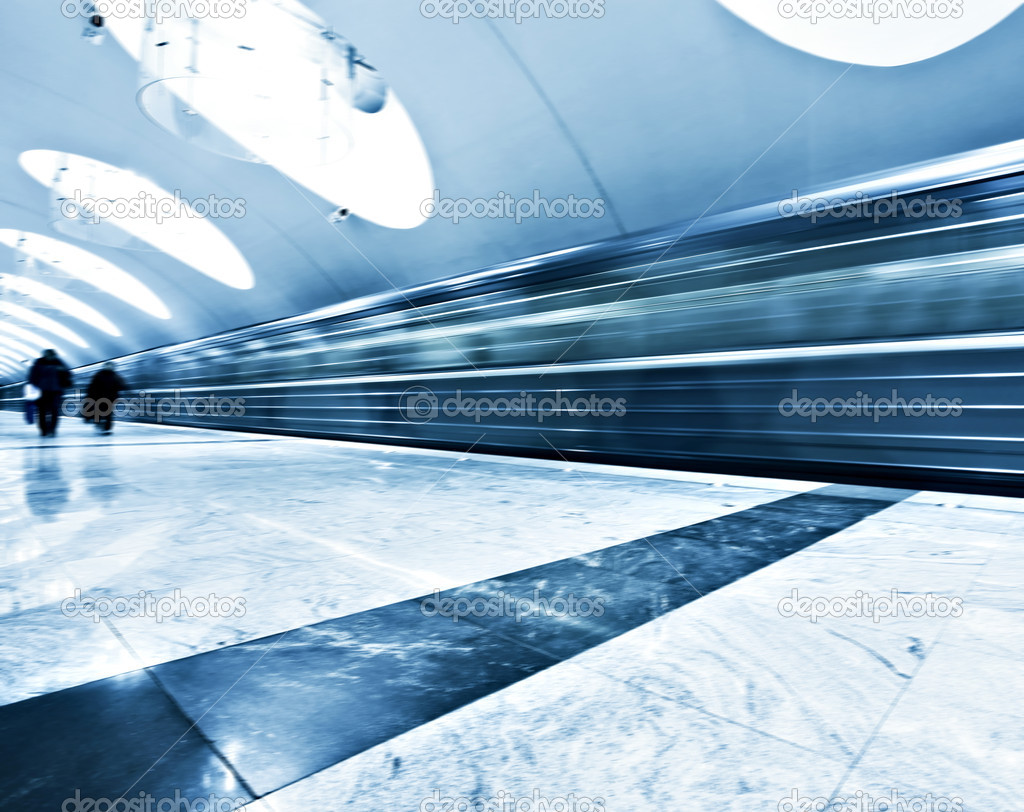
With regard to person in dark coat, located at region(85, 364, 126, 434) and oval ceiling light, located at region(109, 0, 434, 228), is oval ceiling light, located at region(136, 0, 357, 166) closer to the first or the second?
oval ceiling light, located at region(109, 0, 434, 228)

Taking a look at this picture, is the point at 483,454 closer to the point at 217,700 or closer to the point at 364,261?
the point at 364,261

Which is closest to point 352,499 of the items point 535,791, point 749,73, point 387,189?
point 535,791

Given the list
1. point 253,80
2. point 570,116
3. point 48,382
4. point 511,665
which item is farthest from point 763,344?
point 48,382

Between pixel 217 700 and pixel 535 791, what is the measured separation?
2.27 feet

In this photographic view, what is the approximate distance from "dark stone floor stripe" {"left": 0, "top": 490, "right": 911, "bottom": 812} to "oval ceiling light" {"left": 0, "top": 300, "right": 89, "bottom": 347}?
27973mm

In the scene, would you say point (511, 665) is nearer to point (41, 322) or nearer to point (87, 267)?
point (87, 267)

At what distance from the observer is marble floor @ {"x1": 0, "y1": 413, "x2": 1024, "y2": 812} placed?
3.41 feet

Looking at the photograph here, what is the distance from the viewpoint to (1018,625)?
1.71m

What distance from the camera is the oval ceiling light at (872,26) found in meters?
4.76

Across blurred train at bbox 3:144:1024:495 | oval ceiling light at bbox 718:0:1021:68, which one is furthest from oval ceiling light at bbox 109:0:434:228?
oval ceiling light at bbox 718:0:1021:68

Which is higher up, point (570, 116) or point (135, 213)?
point (135, 213)

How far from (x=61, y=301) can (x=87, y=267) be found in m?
6.60

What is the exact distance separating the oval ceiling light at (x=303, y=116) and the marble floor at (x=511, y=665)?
16.7 feet

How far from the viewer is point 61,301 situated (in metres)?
21.9
